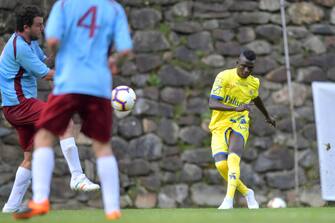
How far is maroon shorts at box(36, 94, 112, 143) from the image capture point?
6145 mm

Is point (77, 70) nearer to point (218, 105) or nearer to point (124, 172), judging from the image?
point (218, 105)

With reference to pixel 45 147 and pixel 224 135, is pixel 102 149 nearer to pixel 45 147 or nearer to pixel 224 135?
pixel 45 147

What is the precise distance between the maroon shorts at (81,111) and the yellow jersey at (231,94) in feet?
11.8

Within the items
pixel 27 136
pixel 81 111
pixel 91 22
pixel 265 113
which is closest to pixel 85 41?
pixel 91 22

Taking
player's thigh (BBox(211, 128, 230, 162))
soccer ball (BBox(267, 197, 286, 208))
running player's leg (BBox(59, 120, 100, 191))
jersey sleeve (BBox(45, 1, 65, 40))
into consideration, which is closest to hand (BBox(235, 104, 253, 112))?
player's thigh (BBox(211, 128, 230, 162))

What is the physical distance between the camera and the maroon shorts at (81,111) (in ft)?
20.2

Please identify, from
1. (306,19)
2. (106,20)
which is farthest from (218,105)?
(306,19)

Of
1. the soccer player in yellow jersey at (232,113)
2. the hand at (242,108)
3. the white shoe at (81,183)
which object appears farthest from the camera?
the soccer player in yellow jersey at (232,113)

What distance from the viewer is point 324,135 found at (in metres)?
12.9

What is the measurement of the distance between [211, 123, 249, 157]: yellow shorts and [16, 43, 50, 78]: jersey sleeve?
2357 millimetres

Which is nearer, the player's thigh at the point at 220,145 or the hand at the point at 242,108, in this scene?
the hand at the point at 242,108

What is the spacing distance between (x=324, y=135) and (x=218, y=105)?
371 cm

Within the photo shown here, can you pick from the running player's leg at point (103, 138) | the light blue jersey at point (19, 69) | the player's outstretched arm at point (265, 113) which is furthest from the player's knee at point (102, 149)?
the player's outstretched arm at point (265, 113)

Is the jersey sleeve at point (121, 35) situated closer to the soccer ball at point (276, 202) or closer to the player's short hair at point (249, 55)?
the player's short hair at point (249, 55)
